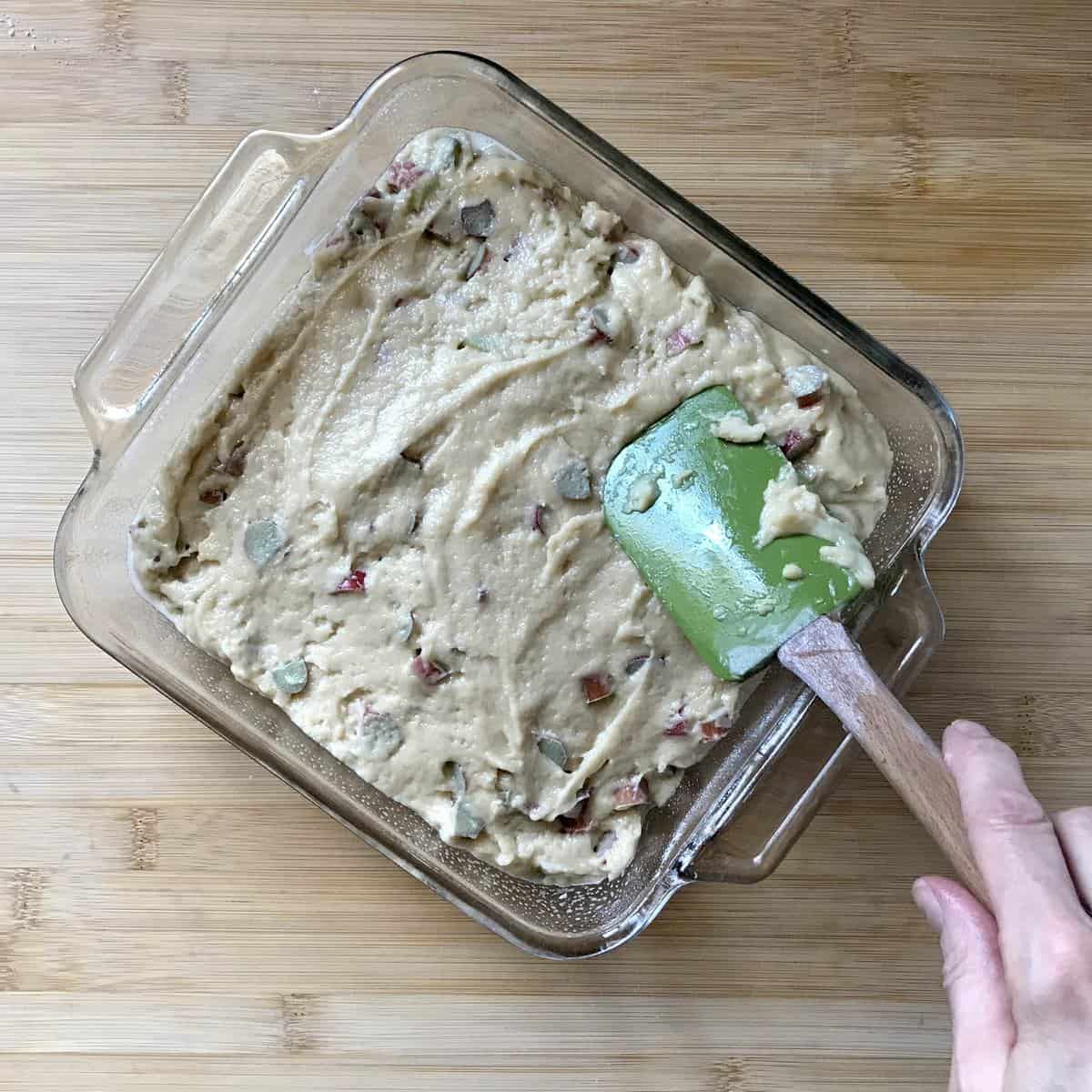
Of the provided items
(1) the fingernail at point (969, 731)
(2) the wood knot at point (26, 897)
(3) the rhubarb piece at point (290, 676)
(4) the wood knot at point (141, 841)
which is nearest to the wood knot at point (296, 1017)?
(4) the wood knot at point (141, 841)

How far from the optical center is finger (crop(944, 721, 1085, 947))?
3.61 feet

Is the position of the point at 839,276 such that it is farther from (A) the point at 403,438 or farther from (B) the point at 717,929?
(B) the point at 717,929

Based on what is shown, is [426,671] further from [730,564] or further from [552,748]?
[730,564]

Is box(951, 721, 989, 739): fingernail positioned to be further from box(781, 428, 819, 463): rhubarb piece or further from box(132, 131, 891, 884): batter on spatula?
box(781, 428, 819, 463): rhubarb piece

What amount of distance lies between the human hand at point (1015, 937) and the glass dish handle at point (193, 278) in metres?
1.10

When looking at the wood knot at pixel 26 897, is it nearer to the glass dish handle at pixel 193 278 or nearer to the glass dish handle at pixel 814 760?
the glass dish handle at pixel 193 278

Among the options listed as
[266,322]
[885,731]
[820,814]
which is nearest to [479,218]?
[266,322]

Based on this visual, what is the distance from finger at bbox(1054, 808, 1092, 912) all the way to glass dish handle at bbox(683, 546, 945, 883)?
0.89ft

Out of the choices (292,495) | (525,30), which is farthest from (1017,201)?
(292,495)

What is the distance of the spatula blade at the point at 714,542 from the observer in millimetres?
1347

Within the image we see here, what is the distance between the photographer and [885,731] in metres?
1.27

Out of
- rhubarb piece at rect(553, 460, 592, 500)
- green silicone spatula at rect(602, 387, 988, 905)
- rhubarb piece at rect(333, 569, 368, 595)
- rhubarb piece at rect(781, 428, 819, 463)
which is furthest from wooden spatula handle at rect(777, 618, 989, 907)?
rhubarb piece at rect(333, 569, 368, 595)

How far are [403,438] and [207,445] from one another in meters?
0.28

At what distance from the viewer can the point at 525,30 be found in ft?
5.11
